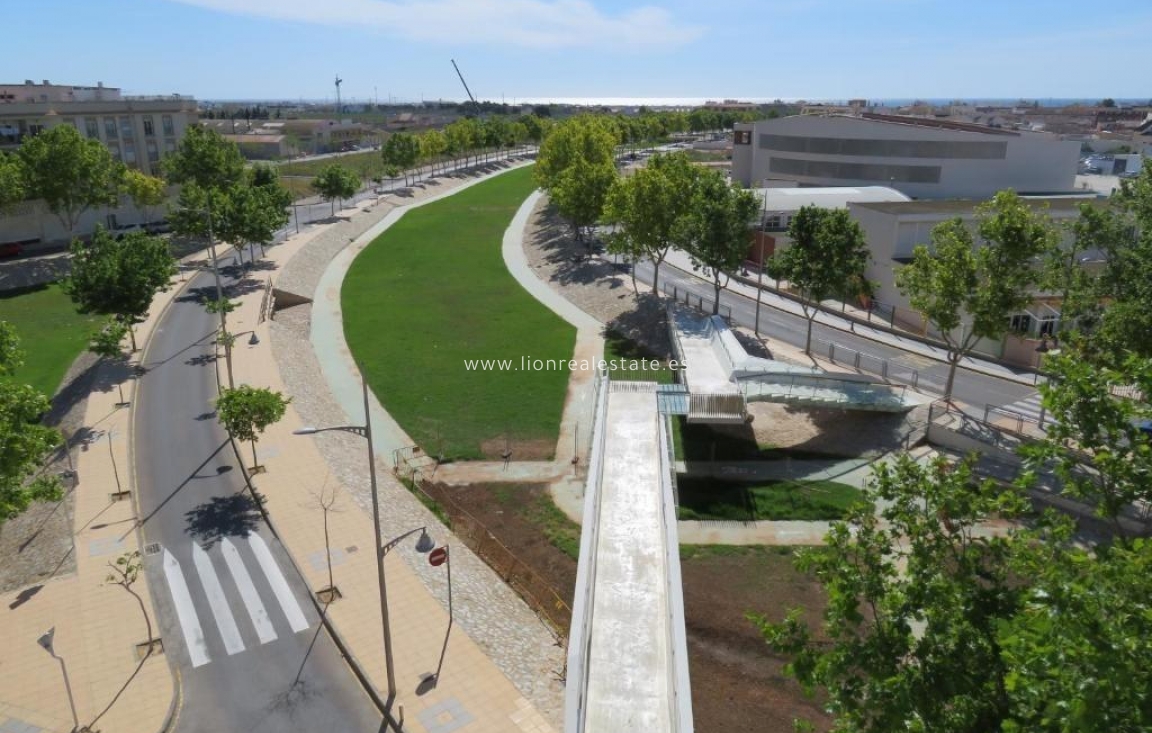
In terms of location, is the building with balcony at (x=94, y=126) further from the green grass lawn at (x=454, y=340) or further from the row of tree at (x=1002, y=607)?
the row of tree at (x=1002, y=607)

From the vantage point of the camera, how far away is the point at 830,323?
163ft

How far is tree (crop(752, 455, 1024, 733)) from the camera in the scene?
11.1m

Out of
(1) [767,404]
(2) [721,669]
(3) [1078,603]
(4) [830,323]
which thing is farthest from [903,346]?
(3) [1078,603]

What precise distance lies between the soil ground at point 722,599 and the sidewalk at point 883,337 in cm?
2178

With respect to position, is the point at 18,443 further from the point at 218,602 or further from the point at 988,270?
the point at 988,270

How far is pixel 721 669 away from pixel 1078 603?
41.8 ft

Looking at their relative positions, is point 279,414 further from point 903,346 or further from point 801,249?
point 903,346

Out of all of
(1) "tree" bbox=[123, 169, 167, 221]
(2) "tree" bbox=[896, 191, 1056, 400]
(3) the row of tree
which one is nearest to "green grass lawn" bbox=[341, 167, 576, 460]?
(2) "tree" bbox=[896, 191, 1056, 400]

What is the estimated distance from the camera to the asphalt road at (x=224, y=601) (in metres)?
18.9

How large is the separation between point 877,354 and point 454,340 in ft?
83.3

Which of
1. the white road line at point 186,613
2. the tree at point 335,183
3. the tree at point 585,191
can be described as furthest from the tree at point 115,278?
the tree at point 335,183

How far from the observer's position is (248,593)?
2311 cm

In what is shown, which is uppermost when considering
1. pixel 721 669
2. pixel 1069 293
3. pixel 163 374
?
pixel 1069 293

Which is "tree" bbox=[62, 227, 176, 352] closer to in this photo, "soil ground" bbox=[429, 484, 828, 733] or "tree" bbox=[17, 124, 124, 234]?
"soil ground" bbox=[429, 484, 828, 733]
